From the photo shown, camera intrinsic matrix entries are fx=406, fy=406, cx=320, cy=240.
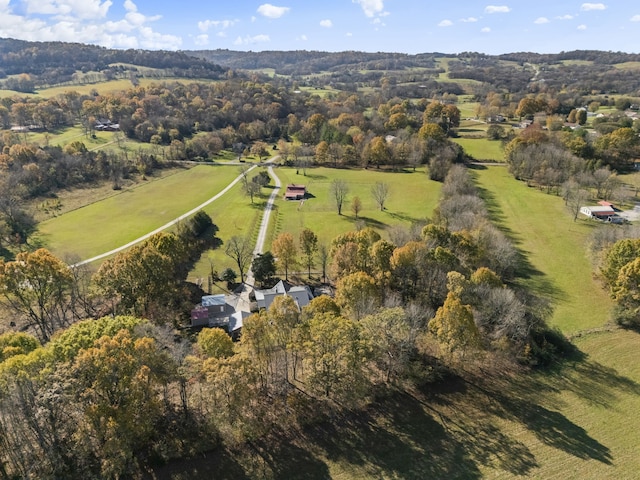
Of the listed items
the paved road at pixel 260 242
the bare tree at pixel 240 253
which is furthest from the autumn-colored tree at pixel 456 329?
the bare tree at pixel 240 253

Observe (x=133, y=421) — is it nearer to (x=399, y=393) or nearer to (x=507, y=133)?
(x=399, y=393)

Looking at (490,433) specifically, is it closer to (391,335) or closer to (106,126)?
(391,335)

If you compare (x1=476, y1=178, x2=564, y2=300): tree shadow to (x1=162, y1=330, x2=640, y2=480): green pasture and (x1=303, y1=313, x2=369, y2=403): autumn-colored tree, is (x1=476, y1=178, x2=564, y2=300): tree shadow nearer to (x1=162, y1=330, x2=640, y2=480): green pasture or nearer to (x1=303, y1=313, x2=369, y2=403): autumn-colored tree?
(x1=162, y1=330, x2=640, y2=480): green pasture

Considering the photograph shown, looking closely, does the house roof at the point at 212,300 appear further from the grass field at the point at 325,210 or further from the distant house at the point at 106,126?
the distant house at the point at 106,126

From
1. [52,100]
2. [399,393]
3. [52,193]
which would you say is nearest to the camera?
[399,393]

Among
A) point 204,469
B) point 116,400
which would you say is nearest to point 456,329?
point 204,469

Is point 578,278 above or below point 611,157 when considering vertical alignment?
below

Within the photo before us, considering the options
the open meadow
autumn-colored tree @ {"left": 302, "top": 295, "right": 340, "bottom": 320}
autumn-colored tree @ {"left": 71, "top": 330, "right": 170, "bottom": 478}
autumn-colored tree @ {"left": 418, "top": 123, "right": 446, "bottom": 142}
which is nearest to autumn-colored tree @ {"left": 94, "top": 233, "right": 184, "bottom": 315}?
autumn-colored tree @ {"left": 71, "top": 330, "right": 170, "bottom": 478}

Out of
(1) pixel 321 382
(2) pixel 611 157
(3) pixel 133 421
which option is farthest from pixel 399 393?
(2) pixel 611 157
